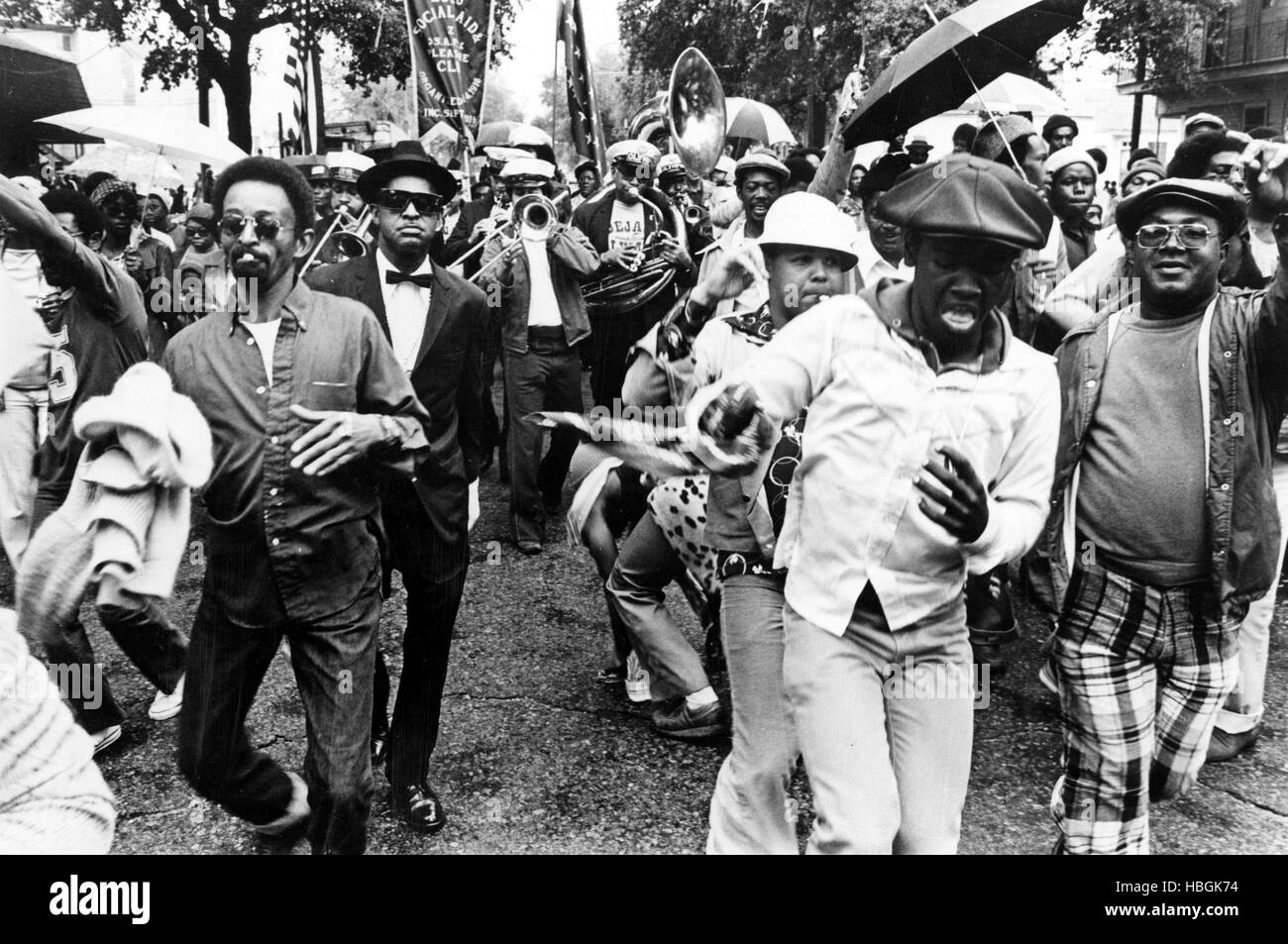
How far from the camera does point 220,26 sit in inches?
235

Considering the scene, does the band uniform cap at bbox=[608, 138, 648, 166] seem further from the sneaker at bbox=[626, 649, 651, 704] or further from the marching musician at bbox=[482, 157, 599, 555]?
the sneaker at bbox=[626, 649, 651, 704]

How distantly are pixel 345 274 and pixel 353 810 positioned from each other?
180 centimetres

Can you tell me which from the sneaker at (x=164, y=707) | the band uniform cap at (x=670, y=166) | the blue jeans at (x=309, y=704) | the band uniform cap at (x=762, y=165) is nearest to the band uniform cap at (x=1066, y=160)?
the band uniform cap at (x=762, y=165)

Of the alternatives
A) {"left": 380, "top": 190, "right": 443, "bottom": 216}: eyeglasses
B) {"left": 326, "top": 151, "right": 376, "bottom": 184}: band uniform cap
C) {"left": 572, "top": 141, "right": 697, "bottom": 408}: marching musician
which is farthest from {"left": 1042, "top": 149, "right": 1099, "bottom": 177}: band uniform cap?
{"left": 326, "top": 151, "right": 376, "bottom": 184}: band uniform cap

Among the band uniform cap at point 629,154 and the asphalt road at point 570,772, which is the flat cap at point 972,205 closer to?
the asphalt road at point 570,772

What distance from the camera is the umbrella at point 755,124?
985 centimetres

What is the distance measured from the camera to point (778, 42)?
64.2 ft

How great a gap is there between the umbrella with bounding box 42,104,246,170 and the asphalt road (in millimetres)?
2416

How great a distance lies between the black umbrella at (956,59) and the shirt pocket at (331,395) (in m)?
2.47

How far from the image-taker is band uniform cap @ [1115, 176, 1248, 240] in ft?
10.3

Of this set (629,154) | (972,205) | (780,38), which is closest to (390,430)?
(972,205)
